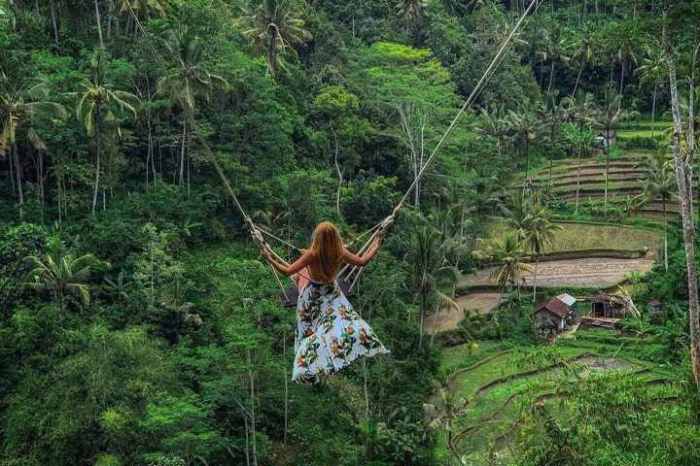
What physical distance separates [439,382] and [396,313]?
192 cm

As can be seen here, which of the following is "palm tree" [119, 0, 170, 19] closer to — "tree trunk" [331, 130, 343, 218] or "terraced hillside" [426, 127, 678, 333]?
"tree trunk" [331, 130, 343, 218]

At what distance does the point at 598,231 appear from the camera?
85.8 ft

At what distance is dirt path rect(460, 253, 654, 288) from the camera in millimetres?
22062

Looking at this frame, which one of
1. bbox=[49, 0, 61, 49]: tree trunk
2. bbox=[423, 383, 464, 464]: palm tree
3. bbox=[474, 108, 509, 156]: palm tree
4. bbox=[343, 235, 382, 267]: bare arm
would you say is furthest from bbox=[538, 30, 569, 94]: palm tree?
bbox=[343, 235, 382, 267]: bare arm

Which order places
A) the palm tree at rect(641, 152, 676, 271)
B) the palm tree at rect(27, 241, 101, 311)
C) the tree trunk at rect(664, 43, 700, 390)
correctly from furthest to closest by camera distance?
the palm tree at rect(641, 152, 676, 271) < the palm tree at rect(27, 241, 101, 311) < the tree trunk at rect(664, 43, 700, 390)

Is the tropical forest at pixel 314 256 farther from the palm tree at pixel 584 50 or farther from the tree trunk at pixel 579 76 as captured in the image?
the palm tree at pixel 584 50

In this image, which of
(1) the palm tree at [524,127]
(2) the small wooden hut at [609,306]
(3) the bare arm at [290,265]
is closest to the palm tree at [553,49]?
(1) the palm tree at [524,127]

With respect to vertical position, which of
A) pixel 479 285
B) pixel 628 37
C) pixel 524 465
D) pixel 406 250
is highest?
pixel 628 37

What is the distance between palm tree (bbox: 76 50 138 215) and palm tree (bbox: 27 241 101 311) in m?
3.35

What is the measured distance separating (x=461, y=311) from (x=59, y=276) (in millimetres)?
11193

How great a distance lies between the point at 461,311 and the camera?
69.6ft

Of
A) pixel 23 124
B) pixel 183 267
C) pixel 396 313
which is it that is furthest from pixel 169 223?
pixel 396 313

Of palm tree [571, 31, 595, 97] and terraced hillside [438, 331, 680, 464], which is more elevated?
palm tree [571, 31, 595, 97]

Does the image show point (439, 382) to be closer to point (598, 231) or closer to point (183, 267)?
point (183, 267)
